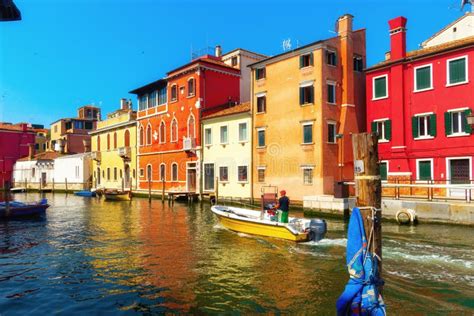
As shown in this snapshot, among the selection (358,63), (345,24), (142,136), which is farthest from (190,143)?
(345,24)

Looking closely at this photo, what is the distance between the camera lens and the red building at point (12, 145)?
61688 millimetres

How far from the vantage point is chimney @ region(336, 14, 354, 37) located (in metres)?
26.2

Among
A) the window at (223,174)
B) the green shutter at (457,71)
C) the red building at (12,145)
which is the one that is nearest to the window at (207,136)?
the window at (223,174)

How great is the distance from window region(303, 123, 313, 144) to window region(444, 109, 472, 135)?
25.9 feet

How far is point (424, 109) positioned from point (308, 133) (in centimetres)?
711

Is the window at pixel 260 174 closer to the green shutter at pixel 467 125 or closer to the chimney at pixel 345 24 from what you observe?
the chimney at pixel 345 24

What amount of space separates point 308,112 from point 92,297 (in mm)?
20321

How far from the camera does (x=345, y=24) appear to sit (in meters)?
26.3

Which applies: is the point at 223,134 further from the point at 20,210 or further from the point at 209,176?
the point at 20,210

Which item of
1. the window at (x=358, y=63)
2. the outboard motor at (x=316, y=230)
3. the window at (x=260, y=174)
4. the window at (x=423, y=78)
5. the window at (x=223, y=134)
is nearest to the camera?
the outboard motor at (x=316, y=230)

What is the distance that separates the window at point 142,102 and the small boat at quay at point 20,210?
20196 millimetres

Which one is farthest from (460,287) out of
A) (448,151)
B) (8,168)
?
(8,168)

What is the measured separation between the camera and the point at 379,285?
5.61 m

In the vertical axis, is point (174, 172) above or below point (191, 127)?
below
